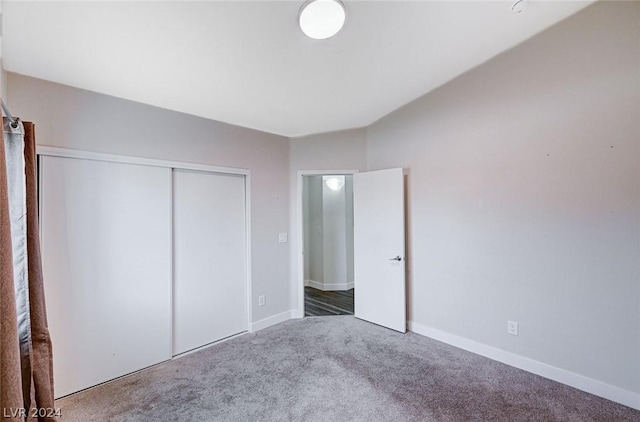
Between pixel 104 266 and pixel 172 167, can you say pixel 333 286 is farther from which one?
pixel 104 266

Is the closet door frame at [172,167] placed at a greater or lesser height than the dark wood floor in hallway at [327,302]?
greater

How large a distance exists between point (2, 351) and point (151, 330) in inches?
77.0

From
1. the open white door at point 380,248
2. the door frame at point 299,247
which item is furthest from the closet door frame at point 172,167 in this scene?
the open white door at point 380,248

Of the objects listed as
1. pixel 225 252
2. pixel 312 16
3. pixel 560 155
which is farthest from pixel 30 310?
pixel 560 155

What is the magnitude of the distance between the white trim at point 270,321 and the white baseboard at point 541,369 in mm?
1661

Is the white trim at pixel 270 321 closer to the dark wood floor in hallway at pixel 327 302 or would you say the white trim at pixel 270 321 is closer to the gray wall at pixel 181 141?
the gray wall at pixel 181 141

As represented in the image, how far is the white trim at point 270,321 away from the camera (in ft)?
11.0

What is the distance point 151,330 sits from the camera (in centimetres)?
258

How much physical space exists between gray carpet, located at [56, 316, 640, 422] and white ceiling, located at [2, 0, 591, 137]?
96.4 inches

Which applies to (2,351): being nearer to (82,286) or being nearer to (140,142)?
(82,286)

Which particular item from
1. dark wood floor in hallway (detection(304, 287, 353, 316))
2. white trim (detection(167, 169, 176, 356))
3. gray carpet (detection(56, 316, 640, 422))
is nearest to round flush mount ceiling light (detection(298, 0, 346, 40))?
white trim (detection(167, 169, 176, 356))

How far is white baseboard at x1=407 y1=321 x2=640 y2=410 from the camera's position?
2004 mm

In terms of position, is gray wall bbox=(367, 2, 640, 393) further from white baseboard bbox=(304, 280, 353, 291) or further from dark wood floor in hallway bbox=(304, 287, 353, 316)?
white baseboard bbox=(304, 280, 353, 291)

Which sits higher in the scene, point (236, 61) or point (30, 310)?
point (236, 61)
